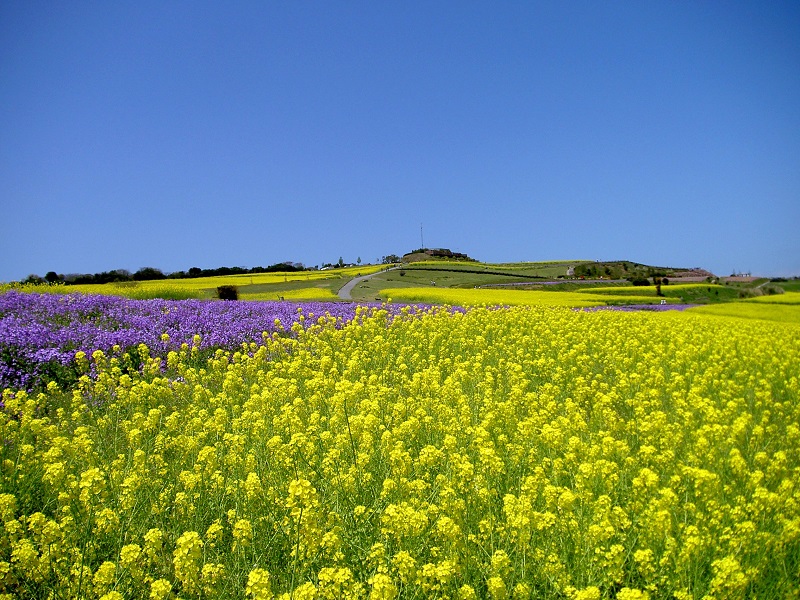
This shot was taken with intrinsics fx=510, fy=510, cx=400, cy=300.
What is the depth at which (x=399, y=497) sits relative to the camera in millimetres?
4242

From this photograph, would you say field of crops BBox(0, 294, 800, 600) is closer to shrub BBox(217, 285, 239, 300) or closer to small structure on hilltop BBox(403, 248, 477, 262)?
shrub BBox(217, 285, 239, 300)

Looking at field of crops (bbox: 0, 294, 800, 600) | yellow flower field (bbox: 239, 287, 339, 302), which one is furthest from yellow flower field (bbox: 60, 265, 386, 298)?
field of crops (bbox: 0, 294, 800, 600)

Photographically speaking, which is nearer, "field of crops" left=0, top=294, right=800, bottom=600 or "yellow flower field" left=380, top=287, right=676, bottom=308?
"field of crops" left=0, top=294, right=800, bottom=600

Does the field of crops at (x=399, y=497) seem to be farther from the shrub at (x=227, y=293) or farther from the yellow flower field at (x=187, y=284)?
the yellow flower field at (x=187, y=284)

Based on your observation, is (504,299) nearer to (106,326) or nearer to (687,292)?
(687,292)

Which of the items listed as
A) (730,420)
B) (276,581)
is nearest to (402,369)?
(730,420)

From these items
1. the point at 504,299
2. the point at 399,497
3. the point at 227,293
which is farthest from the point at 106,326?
the point at 504,299

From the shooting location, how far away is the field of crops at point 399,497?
3367 millimetres

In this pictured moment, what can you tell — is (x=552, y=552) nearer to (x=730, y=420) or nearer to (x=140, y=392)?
(x=730, y=420)

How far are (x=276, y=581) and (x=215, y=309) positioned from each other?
13.5m

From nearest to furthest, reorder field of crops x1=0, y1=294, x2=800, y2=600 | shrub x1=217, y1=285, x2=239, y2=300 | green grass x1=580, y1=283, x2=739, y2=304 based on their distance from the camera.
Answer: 1. field of crops x1=0, y1=294, x2=800, y2=600
2. shrub x1=217, y1=285, x2=239, y2=300
3. green grass x1=580, y1=283, x2=739, y2=304

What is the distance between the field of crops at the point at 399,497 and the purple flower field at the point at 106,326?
1933mm

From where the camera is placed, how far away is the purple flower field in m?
9.62

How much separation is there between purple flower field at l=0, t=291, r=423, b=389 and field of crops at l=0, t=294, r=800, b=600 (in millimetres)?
1933
